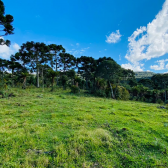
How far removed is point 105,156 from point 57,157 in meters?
1.29

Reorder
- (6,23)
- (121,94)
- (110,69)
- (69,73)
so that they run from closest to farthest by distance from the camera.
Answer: (6,23) → (121,94) → (110,69) → (69,73)

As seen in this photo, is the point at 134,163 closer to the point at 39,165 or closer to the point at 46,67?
the point at 39,165

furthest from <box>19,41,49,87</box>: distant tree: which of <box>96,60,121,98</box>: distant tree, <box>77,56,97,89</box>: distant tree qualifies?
<box>96,60,121,98</box>: distant tree

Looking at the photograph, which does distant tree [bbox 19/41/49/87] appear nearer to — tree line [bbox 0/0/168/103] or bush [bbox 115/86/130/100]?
tree line [bbox 0/0/168/103]

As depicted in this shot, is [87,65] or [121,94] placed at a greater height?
[87,65]

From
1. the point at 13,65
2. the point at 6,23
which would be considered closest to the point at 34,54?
the point at 13,65

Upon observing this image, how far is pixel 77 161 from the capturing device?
2373mm

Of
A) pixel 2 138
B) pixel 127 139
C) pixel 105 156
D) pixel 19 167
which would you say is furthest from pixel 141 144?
pixel 2 138

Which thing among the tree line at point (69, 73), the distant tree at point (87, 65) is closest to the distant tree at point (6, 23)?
the tree line at point (69, 73)

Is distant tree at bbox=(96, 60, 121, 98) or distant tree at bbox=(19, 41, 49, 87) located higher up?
distant tree at bbox=(19, 41, 49, 87)

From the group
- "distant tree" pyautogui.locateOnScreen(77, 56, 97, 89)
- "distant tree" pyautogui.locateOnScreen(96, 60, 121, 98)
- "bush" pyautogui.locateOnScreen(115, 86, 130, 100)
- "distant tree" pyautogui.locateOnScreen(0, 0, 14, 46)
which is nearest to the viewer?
"distant tree" pyautogui.locateOnScreen(0, 0, 14, 46)

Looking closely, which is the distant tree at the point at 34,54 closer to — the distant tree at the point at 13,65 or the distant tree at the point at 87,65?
the distant tree at the point at 13,65

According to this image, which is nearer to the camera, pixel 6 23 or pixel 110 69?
pixel 6 23

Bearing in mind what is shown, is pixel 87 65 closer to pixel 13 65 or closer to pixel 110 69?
pixel 110 69
